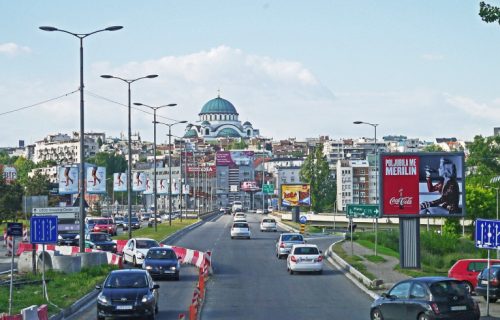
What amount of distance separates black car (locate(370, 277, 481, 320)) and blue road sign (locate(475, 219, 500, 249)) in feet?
11.7

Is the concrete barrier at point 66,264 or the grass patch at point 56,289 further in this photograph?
the concrete barrier at point 66,264

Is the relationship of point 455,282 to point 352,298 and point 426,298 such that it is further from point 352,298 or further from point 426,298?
point 352,298

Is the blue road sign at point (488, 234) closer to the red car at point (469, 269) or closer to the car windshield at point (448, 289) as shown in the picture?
the car windshield at point (448, 289)

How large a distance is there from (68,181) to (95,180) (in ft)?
10.1

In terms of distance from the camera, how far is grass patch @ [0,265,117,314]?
2862 cm

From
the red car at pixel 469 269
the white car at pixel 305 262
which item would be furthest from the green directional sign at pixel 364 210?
the red car at pixel 469 269

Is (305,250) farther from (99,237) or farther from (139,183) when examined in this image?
(139,183)

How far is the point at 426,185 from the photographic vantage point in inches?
1688

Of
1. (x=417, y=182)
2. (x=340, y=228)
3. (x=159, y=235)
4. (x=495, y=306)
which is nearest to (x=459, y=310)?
(x=495, y=306)

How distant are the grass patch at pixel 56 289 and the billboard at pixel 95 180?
1484 inches

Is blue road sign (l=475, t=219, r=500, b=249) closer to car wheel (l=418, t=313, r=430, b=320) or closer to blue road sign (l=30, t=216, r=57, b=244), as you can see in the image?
car wheel (l=418, t=313, r=430, b=320)

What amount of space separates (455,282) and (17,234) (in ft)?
38.6

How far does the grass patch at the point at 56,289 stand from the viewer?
2862cm

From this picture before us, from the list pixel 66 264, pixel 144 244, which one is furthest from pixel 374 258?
pixel 66 264
